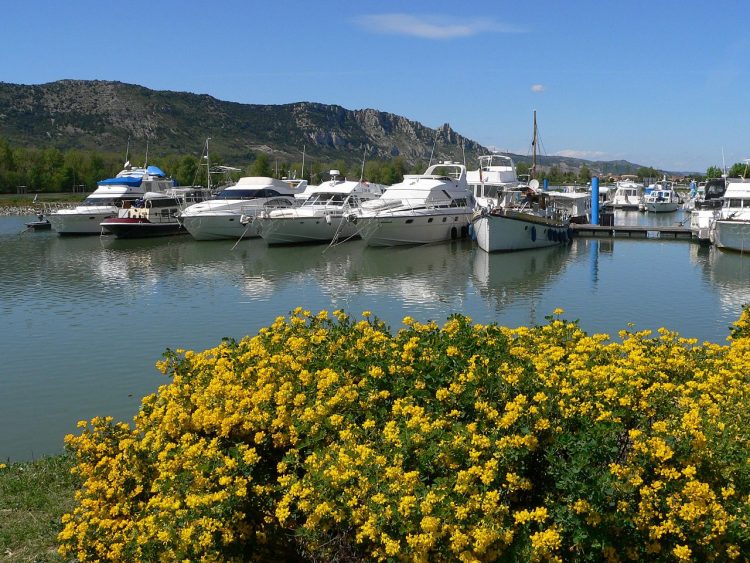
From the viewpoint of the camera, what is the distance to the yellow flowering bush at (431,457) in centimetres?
480

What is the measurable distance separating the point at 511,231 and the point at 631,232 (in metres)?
15.7

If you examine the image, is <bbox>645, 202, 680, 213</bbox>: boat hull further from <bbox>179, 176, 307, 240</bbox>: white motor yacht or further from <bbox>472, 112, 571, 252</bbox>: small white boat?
<bbox>179, 176, 307, 240</bbox>: white motor yacht

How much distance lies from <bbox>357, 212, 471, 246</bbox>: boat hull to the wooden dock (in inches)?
465

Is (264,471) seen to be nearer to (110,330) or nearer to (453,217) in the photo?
(110,330)

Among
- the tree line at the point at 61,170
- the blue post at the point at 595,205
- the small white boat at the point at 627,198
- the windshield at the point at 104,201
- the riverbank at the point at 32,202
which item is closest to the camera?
the windshield at the point at 104,201

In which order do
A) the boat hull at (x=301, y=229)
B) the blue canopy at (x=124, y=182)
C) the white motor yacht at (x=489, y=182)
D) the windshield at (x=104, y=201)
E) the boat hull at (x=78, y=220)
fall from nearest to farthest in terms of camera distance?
the boat hull at (x=301, y=229)
the white motor yacht at (x=489, y=182)
the boat hull at (x=78, y=220)
the windshield at (x=104, y=201)
the blue canopy at (x=124, y=182)

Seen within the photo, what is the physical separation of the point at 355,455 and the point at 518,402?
4.31 feet

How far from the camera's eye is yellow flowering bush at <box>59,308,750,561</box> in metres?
4.80

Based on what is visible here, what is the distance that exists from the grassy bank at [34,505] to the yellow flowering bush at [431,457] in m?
0.70

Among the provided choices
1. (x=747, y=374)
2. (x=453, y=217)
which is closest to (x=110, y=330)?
(x=747, y=374)

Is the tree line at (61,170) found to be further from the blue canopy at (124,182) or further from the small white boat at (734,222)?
the small white boat at (734,222)

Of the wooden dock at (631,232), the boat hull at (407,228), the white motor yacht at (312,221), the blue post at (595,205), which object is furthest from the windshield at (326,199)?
the blue post at (595,205)

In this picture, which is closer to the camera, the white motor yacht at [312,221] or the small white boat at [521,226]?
the small white boat at [521,226]

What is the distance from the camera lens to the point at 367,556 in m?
5.53
